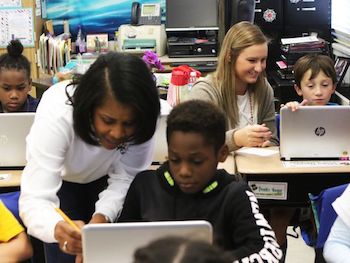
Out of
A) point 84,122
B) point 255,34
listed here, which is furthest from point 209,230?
point 255,34

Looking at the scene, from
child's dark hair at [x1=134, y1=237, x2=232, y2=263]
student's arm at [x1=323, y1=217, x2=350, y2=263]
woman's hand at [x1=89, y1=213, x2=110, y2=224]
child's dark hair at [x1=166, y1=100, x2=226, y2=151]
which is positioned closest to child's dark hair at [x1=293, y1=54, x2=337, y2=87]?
student's arm at [x1=323, y1=217, x2=350, y2=263]

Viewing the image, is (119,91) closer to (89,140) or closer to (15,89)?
(89,140)

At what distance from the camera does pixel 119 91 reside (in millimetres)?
1312

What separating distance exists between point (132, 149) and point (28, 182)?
0.34m

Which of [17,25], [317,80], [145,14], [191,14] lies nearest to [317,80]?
[317,80]

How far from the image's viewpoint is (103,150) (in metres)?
1.62

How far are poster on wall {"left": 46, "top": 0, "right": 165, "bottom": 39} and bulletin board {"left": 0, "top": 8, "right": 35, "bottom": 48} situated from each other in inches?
21.5

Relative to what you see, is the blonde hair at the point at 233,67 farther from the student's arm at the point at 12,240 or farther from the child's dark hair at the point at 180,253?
the child's dark hair at the point at 180,253

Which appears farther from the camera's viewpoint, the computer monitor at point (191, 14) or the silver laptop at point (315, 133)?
the computer monitor at point (191, 14)

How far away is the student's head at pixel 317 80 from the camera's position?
276 cm

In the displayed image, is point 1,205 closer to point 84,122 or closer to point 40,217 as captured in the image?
point 40,217

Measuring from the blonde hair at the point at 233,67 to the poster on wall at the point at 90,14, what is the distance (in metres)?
2.76

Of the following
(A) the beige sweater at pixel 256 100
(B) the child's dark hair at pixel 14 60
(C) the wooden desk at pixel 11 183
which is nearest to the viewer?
(C) the wooden desk at pixel 11 183

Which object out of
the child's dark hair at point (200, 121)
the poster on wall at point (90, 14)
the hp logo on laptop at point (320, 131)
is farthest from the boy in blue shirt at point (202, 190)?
the poster on wall at point (90, 14)
